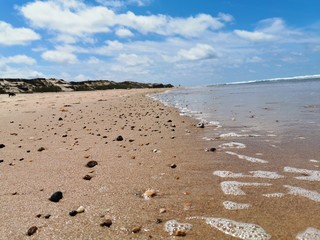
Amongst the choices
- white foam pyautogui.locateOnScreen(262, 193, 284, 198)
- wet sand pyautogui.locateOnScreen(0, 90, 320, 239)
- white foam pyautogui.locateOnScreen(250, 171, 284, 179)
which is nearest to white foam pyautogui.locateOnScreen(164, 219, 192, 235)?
wet sand pyautogui.locateOnScreen(0, 90, 320, 239)

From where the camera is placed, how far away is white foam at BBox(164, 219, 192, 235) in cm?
306

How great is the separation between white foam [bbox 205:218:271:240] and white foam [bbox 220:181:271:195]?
2.60ft

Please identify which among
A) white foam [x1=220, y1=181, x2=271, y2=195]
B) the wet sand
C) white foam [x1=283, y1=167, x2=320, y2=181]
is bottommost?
the wet sand

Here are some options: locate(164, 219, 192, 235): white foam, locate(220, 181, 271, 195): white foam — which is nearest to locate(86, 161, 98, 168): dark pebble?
locate(220, 181, 271, 195): white foam

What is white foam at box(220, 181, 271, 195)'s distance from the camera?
401cm

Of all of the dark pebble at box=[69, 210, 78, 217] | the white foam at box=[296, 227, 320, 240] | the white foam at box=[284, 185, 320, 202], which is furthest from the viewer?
the white foam at box=[284, 185, 320, 202]

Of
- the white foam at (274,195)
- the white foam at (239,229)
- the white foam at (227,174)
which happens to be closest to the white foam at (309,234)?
the white foam at (239,229)

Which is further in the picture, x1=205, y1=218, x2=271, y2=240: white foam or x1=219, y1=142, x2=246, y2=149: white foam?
x1=219, y1=142, x2=246, y2=149: white foam

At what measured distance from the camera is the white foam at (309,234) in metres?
2.85

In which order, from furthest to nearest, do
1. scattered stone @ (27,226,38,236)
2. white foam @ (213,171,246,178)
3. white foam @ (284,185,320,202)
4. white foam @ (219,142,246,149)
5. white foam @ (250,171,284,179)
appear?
white foam @ (219,142,246,149) → white foam @ (213,171,246,178) → white foam @ (250,171,284,179) → white foam @ (284,185,320,202) → scattered stone @ (27,226,38,236)

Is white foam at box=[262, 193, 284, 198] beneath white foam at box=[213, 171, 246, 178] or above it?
above

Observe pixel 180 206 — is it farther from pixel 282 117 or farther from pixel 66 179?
pixel 282 117

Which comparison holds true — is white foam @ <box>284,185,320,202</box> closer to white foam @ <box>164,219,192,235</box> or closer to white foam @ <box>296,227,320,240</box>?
white foam @ <box>296,227,320,240</box>

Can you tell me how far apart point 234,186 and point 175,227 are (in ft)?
4.48
